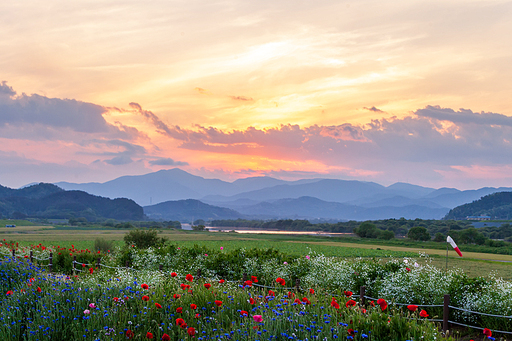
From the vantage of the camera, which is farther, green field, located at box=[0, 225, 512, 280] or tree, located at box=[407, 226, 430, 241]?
tree, located at box=[407, 226, 430, 241]

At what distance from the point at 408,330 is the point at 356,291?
695 centimetres

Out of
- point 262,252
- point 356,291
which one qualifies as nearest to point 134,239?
point 262,252

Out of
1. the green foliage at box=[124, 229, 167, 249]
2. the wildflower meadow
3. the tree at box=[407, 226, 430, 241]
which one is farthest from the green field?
the tree at box=[407, 226, 430, 241]

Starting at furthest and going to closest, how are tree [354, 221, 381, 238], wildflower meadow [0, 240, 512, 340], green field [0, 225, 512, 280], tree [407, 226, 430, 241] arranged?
tree [354, 221, 381, 238], tree [407, 226, 430, 241], green field [0, 225, 512, 280], wildflower meadow [0, 240, 512, 340]

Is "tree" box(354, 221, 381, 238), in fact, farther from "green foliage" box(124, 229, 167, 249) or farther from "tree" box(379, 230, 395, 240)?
"green foliage" box(124, 229, 167, 249)

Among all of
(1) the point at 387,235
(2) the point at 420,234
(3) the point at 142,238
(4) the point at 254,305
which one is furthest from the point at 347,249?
(4) the point at 254,305

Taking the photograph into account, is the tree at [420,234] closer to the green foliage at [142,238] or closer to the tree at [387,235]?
the tree at [387,235]

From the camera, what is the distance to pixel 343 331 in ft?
20.0

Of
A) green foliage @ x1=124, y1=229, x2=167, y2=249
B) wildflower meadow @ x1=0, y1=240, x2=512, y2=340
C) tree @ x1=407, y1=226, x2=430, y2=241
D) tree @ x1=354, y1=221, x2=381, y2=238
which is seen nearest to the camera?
wildflower meadow @ x1=0, y1=240, x2=512, y2=340

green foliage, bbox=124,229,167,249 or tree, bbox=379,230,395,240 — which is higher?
green foliage, bbox=124,229,167,249

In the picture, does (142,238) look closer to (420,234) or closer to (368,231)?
(420,234)

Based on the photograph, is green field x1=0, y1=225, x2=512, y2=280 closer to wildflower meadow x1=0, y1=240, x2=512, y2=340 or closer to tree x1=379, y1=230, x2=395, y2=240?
wildflower meadow x1=0, y1=240, x2=512, y2=340

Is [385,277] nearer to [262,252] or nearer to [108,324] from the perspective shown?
[262,252]

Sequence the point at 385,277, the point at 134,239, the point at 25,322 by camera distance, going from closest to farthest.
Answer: the point at 25,322, the point at 385,277, the point at 134,239
